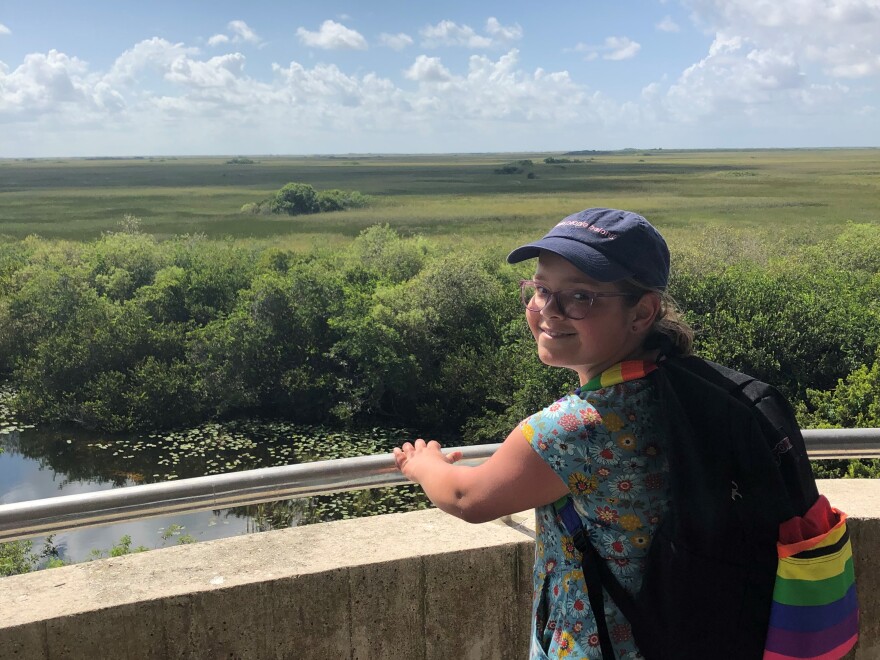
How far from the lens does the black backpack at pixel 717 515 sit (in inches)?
53.2

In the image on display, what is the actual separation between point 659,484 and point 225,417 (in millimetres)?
34871

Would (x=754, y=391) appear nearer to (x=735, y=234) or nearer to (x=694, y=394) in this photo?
(x=694, y=394)

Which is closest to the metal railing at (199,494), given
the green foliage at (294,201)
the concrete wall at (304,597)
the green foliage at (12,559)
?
the concrete wall at (304,597)

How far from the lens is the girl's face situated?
4.97 ft

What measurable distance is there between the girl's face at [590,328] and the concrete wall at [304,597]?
38.7 inches

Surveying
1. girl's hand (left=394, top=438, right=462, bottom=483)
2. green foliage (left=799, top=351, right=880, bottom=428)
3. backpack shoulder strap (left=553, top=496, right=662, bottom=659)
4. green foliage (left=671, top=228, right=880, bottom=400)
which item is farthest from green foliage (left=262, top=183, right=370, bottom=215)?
backpack shoulder strap (left=553, top=496, right=662, bottom=659)

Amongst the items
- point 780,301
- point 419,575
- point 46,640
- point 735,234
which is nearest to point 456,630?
point 419,575

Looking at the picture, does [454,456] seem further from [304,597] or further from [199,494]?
[199,494]

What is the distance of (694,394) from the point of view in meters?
1.38

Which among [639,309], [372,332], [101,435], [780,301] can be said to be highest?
[639,309]

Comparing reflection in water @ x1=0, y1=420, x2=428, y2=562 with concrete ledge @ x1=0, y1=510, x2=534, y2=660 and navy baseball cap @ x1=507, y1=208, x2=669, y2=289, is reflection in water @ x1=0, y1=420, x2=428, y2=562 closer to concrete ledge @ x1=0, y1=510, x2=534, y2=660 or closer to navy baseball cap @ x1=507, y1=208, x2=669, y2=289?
concrete ledge @ x1=0, y1=510, x2=534, y2=660

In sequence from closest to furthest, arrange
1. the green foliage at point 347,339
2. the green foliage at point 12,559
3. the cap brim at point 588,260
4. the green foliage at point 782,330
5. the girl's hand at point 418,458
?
the cap brim at point 588,260
the girl's hand at point 418,458
the green foliage at point 12,559
the green foliage at point 782,330
the green foliage at point 347,339

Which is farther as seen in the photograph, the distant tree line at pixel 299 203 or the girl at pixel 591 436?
the distant tree line at pixel 299 203

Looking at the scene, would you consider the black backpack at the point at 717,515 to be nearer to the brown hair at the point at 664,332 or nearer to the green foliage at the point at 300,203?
the brown hair at the point at 664,332
